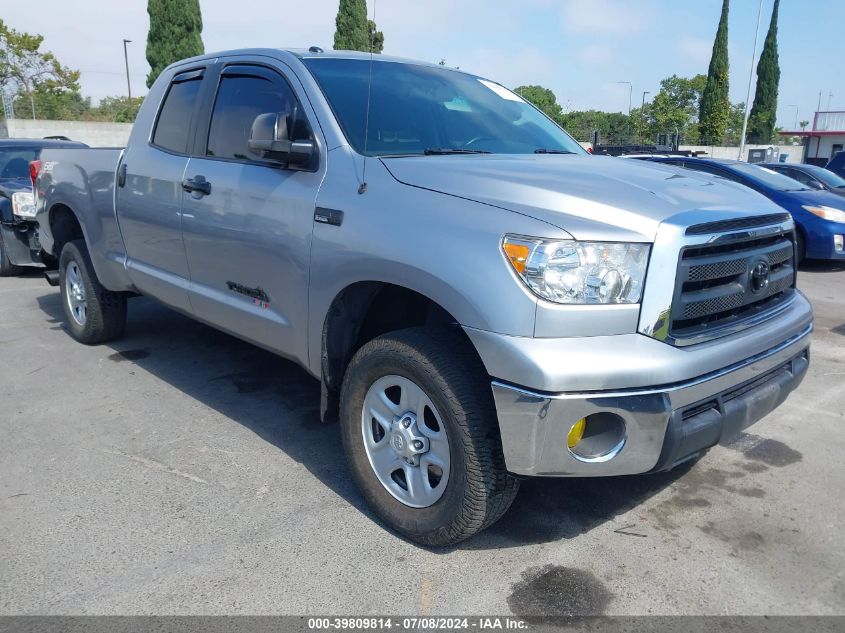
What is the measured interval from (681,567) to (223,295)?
258 cm

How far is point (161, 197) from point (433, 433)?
2481mm

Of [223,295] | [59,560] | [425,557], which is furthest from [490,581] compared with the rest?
[223,295]

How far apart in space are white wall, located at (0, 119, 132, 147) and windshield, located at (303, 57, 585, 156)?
28.0 metres

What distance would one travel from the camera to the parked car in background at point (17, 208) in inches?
286

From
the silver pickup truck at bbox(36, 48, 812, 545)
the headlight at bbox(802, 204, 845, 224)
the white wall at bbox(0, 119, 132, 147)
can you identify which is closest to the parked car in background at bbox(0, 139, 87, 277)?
the silver pickup truck at bbox(36, 48, 812, 545)

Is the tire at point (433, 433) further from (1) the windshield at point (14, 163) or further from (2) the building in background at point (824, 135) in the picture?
(2) the building in background at point (824, 135)

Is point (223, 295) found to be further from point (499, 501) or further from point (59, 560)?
point (499, 501)

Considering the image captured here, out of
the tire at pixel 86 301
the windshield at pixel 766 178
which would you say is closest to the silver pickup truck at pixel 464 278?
the tire at pixel 86 301

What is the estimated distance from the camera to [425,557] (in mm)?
2834

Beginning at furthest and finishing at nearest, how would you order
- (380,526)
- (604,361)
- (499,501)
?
(380,526), (499,501), (604,361)

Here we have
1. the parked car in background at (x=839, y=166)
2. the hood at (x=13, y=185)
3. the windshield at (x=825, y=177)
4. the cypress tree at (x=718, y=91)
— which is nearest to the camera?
the hood at (x=13, y=185)

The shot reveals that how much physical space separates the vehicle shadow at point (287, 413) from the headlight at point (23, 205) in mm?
992

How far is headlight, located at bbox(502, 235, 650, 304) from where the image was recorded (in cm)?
236

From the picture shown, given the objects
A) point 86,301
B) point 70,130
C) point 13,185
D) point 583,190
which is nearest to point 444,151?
point 583,190
